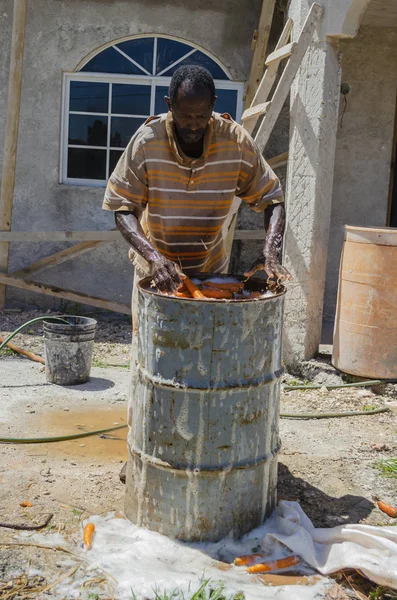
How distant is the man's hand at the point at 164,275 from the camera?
11.6 ft

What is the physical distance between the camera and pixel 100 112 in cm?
885

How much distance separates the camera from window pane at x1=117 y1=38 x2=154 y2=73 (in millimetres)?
8625

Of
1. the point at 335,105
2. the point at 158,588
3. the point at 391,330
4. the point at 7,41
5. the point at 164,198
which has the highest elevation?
the point at 7,41

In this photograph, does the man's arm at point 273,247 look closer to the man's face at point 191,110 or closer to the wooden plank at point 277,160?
the man's face at point 191,110

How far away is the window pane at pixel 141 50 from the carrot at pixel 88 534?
20.0 feet

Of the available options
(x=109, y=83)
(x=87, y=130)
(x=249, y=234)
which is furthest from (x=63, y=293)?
(x=109, y=83)

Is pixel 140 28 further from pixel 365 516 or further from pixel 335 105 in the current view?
pixel 365 516

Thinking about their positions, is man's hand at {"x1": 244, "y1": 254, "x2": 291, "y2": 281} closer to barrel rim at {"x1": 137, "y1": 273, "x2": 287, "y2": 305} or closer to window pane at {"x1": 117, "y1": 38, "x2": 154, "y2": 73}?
barrel rim at {"x1": 137, "y1": 273, "x2": 287, "y2": 305}

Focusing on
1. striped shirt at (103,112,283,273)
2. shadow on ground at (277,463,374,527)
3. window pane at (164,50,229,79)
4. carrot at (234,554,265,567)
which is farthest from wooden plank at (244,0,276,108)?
carrot at (234,554,265,567)

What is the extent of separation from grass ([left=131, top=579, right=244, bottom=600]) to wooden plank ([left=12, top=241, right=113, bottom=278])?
5635 mm

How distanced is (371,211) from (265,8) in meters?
2.39

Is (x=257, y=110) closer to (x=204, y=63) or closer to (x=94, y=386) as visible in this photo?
(x=204, y=63)

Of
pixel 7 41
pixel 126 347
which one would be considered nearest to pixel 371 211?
pixel 126 347

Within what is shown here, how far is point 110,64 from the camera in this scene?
866cm
